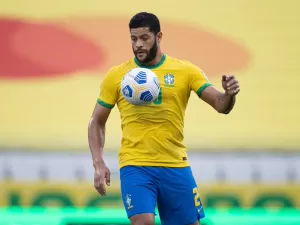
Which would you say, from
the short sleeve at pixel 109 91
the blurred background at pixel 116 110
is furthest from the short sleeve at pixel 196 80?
the blurred background at pixel 116 110

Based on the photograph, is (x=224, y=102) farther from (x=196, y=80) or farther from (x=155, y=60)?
(x=155, y=60)

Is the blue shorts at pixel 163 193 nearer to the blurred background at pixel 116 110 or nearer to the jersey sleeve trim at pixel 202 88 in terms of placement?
the jersey sleeve trim at pixel 202 88

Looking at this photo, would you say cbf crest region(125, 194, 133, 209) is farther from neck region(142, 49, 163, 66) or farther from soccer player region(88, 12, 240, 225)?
neck region(142, 49, 163, 66)

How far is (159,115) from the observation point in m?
5.73

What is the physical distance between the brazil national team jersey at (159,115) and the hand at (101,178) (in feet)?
0.45

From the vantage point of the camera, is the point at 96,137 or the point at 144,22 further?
the point at 96,137

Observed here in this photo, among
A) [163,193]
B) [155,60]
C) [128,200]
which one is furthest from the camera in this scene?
[155,60]

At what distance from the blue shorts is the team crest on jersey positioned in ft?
1.85

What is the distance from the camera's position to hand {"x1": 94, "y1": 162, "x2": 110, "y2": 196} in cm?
565

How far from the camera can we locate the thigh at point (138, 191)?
554cm

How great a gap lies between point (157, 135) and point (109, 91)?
0.46 metres

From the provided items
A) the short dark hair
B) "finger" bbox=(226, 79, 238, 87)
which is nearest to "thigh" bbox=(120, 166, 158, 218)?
"finger" bbox=(226, 79, 238, 87)

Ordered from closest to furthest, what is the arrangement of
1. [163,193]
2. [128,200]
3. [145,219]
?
[145,219]
[128,200]
[163,193]

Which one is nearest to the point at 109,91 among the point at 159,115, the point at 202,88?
the point at 159,115
